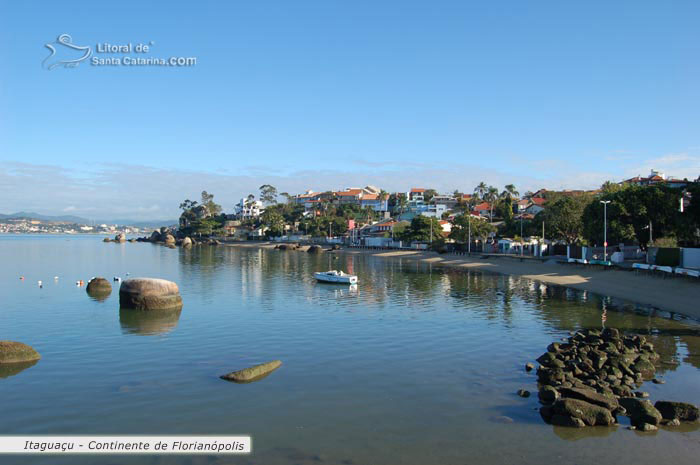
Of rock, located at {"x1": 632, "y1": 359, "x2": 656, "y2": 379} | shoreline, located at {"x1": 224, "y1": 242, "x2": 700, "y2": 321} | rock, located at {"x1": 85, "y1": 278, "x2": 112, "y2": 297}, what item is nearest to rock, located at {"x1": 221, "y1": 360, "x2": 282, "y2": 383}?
rock, located at {"x1": 632, "y1": 359, "x2": 656, "y2": 379}

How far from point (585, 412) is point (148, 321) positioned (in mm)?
26881

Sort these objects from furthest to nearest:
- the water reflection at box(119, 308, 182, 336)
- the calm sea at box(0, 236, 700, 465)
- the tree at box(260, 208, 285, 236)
Answer: the tree at box(260, 208, 285, 236) < the water reflection at box(119, 308, 182, 336) < the calm sea at box(0, 236, 700, 465)

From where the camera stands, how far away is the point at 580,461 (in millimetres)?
13367

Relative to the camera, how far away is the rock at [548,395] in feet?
56.7

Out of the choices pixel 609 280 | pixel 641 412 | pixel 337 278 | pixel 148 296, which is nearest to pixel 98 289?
pixel 148 296

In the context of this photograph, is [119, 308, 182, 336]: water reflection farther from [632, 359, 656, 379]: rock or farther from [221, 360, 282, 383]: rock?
[632, 359, 656, 379]: rock

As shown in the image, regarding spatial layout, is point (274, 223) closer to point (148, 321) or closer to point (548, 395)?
point (148, 321)

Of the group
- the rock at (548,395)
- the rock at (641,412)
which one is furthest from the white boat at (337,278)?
the rock at (641,412)

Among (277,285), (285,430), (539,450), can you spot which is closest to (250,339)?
Answer: (285,430)

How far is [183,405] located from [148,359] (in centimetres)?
740

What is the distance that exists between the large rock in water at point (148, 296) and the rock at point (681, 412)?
30753 mm

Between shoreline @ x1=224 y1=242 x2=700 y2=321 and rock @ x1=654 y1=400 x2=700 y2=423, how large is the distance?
22.3 meters

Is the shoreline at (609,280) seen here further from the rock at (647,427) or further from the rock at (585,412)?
the rock at (585,412)
